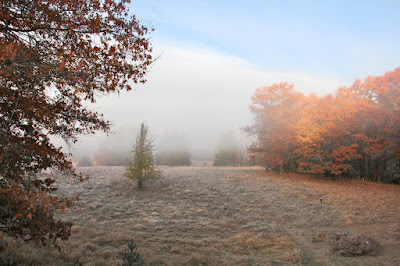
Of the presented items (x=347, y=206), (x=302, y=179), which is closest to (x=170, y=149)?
(x=302, y=179)

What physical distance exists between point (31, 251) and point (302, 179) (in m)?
20.7

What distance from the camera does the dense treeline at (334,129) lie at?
21625 millimetres

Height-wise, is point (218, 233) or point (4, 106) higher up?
point (4, 106)

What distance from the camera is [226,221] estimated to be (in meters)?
13.2

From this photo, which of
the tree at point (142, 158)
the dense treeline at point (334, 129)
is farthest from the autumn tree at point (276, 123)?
the tree at point (142, 158)

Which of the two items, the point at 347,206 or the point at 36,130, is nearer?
the point at 36,130

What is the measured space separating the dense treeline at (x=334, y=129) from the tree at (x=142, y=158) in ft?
35.2

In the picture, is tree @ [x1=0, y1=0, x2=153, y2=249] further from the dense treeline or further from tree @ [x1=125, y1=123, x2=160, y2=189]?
the dense treeline

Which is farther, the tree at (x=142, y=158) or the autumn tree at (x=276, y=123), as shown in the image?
the autumn tree at (x=276, y=123)

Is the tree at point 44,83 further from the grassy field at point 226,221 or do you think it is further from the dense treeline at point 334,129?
the dense treeline at point 334,129

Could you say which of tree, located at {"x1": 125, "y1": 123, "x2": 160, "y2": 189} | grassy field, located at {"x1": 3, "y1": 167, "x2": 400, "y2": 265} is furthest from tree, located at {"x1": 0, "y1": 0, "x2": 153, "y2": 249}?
tree, located at {"x1": 125, "y1": 123, "x2": 160, "y2": 189}

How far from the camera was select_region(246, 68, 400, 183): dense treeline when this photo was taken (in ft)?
70.9

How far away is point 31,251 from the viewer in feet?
23.9

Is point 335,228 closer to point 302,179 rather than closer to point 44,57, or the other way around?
point 302,179
